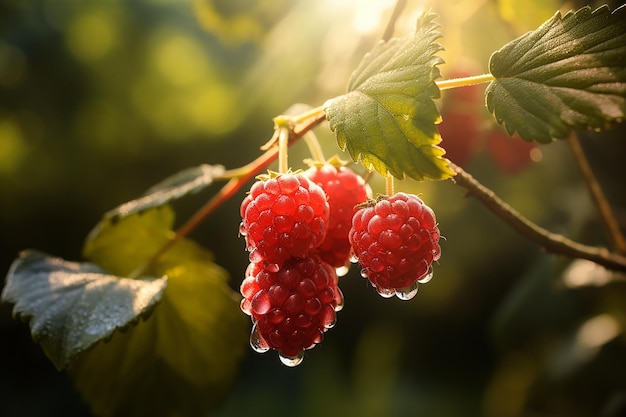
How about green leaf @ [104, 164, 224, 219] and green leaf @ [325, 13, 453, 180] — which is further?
green leaf @ [104, 164, 224, 219]

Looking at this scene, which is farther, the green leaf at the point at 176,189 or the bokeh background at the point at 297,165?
the bokeh background at the point at 297,165

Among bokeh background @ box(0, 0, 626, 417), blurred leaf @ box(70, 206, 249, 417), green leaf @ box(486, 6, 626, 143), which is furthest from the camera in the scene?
bokeh background @ box(0, 0, 626, 417)

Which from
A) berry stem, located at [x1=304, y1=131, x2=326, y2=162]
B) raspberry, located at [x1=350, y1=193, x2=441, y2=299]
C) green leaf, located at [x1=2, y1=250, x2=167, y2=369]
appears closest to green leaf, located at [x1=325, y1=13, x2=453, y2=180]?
raspberry, located at [x1=350, y1=193, x2=441, y2=299]

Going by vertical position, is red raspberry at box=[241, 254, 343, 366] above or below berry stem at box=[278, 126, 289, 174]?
below

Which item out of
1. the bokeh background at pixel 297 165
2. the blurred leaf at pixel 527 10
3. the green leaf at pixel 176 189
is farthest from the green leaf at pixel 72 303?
the blurred leaf at pixel 527 10

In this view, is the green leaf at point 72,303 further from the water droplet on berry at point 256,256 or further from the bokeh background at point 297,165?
the bokeh background at point 297,165

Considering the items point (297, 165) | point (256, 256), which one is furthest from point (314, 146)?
point (297, 165)

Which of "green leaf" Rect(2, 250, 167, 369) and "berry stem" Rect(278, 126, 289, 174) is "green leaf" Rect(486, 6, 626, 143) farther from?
"green leaf" Rect(2, 250, 167, 369)
